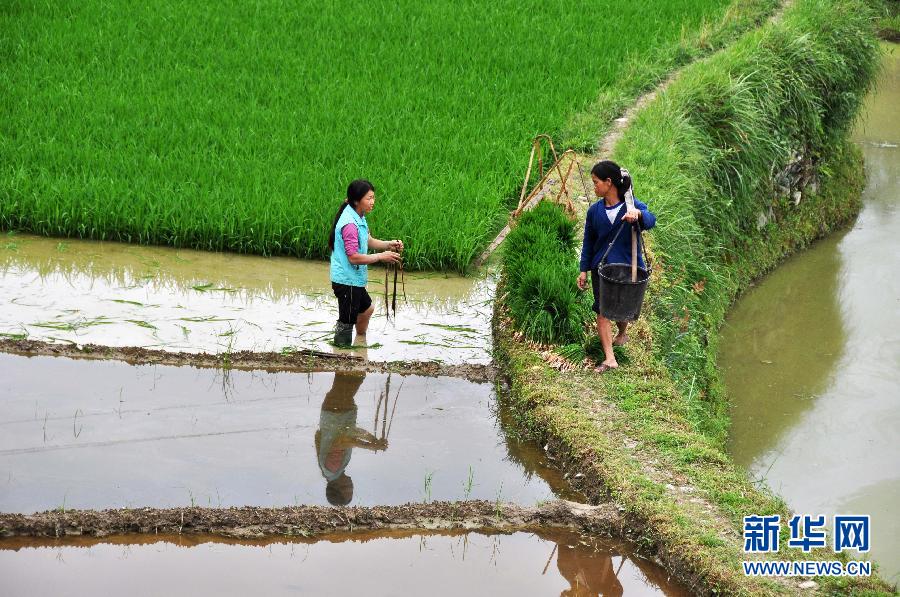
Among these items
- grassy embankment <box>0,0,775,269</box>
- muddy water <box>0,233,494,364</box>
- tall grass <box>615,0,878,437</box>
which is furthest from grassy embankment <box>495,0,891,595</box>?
grassy embankment <box>0,0,775,269</box>

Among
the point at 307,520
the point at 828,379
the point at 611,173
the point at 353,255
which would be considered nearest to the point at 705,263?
the point at 828,379

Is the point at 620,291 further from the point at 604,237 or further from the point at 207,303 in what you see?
the point at 207,303

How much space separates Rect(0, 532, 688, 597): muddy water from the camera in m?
3.78

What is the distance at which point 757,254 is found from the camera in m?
9.74

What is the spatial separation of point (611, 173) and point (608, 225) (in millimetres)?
283

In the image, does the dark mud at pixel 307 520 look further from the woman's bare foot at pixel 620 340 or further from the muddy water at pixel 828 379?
the muddy water at pixel 828 379

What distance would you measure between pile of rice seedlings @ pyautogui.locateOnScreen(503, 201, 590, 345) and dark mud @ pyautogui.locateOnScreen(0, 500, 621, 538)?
1.47m

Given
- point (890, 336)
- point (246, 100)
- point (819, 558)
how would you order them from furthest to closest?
point (246, 100) → point (890, 336) → point (819, 558)

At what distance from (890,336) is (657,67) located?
14.7 ft

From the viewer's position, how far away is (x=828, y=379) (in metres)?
7.41

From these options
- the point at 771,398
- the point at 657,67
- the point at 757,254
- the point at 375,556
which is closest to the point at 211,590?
the point at 375,556

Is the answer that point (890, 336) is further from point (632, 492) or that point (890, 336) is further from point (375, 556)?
point (375, 556)

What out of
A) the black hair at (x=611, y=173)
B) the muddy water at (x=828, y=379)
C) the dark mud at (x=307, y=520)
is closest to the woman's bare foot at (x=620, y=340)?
the black hair at (x=611, y=173)

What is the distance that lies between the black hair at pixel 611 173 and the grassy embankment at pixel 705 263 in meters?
0.86
